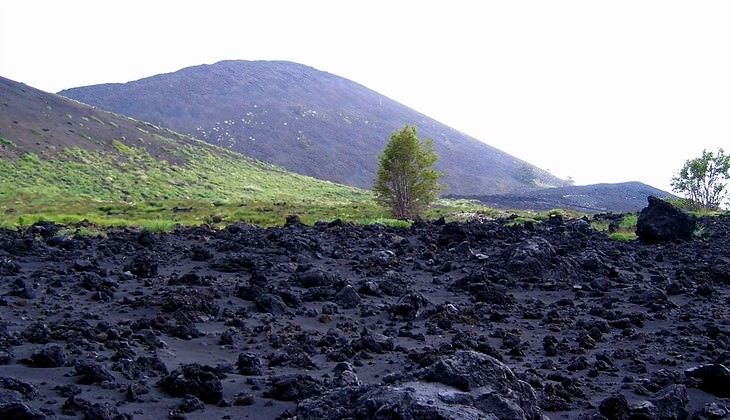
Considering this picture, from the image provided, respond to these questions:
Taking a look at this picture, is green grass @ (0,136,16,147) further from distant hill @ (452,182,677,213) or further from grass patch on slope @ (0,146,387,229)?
distant hill @ (452,182,677,213)

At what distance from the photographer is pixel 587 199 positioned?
103 meters

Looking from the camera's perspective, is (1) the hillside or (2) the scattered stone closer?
(2) the scattered stone

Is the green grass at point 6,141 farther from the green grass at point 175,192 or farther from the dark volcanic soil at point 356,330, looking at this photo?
the dark volcanic soil at point 356,330

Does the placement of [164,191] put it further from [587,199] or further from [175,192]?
[587,199]

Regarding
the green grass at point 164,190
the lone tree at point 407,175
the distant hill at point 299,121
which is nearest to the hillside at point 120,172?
the green grass at point 164,190

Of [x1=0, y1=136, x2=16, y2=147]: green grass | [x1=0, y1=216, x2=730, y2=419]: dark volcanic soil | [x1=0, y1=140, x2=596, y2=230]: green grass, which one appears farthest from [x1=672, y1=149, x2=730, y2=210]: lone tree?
[x1=0, y1=136, x2=16, y2=147]: green grass

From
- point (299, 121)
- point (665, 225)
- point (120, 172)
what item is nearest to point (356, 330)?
point (665, 225)

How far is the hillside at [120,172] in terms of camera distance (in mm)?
46531

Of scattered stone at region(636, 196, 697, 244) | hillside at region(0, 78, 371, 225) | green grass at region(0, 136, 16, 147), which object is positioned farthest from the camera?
green grass at region(0, 136, 16, 147)

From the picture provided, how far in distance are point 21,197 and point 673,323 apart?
49411mm

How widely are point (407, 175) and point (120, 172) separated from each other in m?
45.4

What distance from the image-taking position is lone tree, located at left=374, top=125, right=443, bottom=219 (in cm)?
3678

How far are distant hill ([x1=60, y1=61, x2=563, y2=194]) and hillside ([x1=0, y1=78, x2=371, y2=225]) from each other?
103ft

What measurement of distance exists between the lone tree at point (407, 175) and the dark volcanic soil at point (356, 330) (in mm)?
18279
